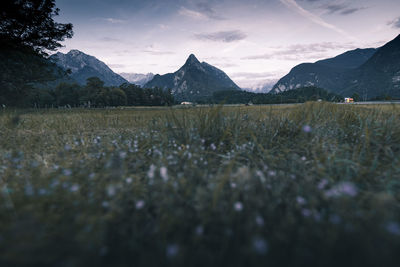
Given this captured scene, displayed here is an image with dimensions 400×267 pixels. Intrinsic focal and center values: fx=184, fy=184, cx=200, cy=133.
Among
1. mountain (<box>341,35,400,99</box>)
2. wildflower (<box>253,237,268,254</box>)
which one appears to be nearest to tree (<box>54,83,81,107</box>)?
wildflower (<box>253,237,268,254</box>)

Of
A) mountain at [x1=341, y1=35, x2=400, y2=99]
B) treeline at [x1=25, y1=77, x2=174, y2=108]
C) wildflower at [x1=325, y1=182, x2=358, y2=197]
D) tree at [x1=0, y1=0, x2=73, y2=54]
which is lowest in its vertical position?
wildflower at [x1=325, y1=182, x2=358, y2=197]

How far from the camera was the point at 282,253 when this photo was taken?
0.87 meters

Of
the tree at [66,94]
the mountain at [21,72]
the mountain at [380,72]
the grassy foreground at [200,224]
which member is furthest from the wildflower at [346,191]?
the mountain at [380,72]

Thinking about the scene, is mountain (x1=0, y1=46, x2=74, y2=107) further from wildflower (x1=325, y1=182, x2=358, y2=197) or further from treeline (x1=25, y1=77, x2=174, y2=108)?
treeline (x1=25, y1=77, x2=174, y2=108)

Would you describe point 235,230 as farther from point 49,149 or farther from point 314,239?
point 49,149

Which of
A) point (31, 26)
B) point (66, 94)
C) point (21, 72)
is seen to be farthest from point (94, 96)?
point (31, 26)

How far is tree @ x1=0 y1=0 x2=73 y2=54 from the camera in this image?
1317 centimetres

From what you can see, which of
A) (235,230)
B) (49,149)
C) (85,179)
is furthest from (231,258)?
(49,149)

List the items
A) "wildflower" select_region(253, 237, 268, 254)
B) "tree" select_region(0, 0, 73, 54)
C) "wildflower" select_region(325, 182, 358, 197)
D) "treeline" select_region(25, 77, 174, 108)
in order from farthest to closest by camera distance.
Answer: "treeline" select_region(25, 77, 174, 108), "tree" select_region(0, 0, 73, 54), "wildflower" select_region(325, 182, 358, 197), "wildflower" select_region(253, 237, 268, 254)

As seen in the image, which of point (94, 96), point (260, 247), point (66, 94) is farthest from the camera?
point (66, 94)

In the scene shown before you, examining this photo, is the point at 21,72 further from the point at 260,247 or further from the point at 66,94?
the point at 66,94

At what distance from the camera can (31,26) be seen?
14.7m

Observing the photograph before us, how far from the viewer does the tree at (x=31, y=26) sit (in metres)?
13.2

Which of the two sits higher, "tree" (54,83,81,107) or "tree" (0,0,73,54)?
"tree" (0,0,73,54)
